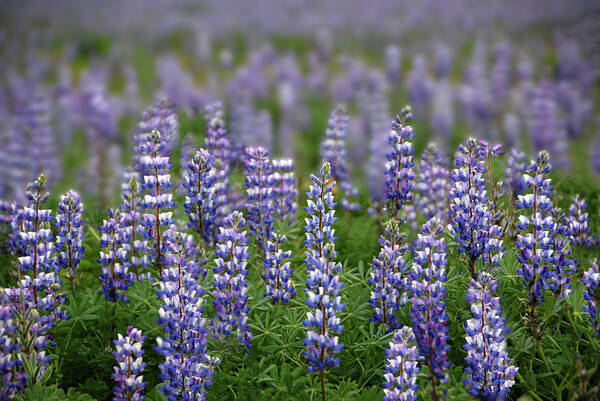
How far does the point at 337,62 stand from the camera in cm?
1600

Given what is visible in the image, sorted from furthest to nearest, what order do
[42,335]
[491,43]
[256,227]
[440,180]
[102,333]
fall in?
1. [491,43]
2. [440,180]
3. [256,227]
4. [102,333]
5. [42,335]

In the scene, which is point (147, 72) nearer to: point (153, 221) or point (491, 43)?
point (491, 43)

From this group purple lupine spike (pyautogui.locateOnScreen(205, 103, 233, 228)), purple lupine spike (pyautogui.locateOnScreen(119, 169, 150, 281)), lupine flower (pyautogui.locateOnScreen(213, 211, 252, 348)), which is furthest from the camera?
purple lupine spike (pyautogui.locateOnScreen(205, 103, 233, 228))

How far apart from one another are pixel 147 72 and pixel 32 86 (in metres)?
5.33

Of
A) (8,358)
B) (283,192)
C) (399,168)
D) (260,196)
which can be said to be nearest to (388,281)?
(399,168)

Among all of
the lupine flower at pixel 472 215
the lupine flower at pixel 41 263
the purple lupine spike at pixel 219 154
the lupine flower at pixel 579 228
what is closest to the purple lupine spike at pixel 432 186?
the lupine flower at pixel 579 228

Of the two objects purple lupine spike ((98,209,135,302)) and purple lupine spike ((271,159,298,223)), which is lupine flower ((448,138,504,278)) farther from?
purple lupine spike ((98,209,135,302))

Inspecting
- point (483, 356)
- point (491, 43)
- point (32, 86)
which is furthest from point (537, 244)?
point (491, 43)

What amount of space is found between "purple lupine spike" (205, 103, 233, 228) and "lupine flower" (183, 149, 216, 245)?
0.17 m

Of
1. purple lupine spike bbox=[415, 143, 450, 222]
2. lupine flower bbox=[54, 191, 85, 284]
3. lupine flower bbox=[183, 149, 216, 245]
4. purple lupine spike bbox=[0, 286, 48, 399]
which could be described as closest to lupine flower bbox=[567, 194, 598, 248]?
purple lupine spike bbox=[415, 143, 450, 222]

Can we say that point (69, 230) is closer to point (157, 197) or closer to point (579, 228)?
point (157, 197)

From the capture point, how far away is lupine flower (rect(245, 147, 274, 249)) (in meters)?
3.89

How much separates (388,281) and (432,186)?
146 centimetres

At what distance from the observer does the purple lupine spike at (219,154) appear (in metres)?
4.06
